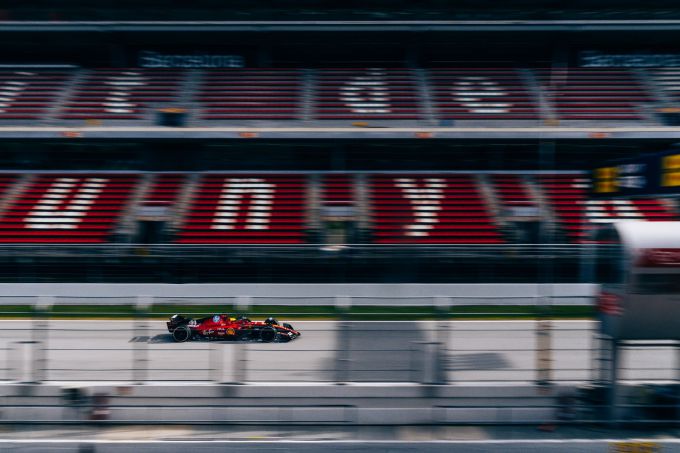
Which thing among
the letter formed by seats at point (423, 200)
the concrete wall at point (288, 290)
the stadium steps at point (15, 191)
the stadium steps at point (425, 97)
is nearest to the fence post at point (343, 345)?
the concrete wall at point (288, 290)

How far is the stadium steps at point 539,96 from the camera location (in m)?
20.2

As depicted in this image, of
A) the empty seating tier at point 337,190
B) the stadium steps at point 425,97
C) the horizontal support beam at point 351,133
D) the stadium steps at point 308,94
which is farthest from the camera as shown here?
the stadium steps at point 308,94

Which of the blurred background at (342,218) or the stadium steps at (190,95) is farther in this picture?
the stadium steps at (190,95)

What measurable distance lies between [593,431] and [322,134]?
13.7 meters

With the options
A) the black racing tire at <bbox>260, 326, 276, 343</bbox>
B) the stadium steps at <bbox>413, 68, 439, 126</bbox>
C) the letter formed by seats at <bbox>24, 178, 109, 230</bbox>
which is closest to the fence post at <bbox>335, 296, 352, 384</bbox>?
the black racing tire at <bbox>260, 326, 276, 343</bbox>

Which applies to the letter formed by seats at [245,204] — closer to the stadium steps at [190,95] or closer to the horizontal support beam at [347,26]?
the stadium steps at [190,95]

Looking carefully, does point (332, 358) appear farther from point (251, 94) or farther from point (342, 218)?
point (251, 94)

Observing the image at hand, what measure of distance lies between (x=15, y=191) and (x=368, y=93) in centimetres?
1126

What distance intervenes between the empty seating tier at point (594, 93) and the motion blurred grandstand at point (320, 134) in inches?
3.2

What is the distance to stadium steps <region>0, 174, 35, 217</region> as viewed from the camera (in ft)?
60.5

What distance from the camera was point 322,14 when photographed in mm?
21359

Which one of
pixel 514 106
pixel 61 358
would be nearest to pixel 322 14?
pixel 514 106

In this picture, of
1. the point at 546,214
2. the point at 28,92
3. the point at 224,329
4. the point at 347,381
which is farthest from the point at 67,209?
the point at 546,214

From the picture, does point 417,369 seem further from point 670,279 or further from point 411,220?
point 411,220
